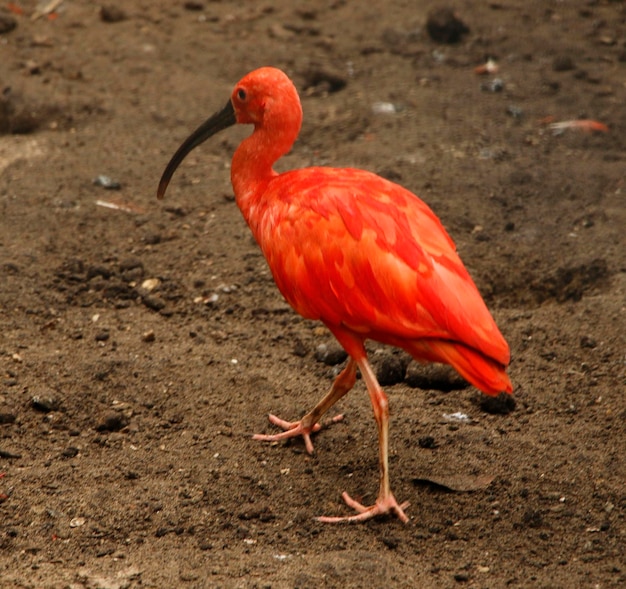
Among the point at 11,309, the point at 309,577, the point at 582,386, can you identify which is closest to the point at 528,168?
the point at 582,386

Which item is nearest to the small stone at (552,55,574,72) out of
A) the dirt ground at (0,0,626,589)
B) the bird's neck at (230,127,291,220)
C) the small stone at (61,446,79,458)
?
the dirt ground at (0,0,626,589)

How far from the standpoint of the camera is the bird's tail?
12.6 ft

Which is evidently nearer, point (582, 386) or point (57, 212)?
point (582, 386)

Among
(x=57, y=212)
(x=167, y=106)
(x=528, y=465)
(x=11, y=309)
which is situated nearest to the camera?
(x=528, y=465)

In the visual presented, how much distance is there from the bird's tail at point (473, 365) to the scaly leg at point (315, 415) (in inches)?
23.8

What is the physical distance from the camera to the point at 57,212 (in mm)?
6371

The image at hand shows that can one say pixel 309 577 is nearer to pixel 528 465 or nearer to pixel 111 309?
pixel 528 465

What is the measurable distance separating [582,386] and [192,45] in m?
4.90

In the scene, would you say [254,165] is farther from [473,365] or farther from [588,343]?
[588,343]

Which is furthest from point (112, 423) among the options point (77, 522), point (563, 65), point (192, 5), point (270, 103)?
point (192, 5)

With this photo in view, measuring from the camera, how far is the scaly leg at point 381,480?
4.16 m

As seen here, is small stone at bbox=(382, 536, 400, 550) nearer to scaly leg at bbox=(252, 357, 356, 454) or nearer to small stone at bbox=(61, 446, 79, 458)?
scaly leg at bbox=(252, 357, 356, 454)

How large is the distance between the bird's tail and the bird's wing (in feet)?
0.14

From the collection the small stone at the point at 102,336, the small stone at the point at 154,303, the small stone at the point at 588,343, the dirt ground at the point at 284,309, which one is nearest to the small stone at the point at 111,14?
the dirt ground at the point at 284,309
